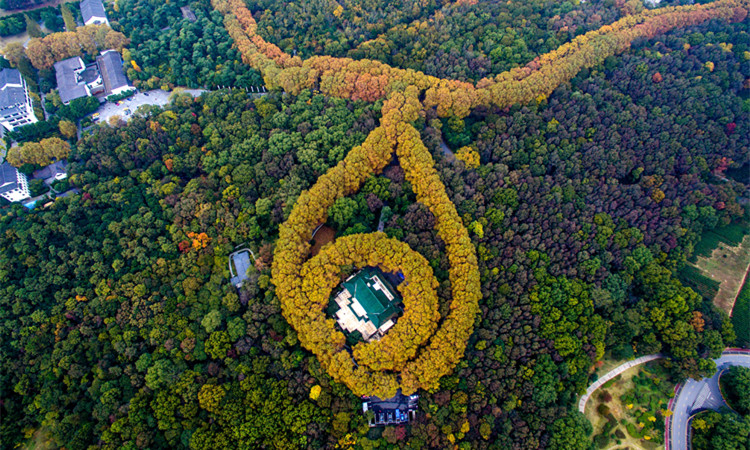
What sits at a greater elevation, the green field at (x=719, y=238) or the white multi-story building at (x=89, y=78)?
the white multi-story building at (x=89, y=78)

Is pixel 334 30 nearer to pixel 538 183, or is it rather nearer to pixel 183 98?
pixel 183 98

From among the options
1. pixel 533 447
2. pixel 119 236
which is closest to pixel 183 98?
pixel 119 236

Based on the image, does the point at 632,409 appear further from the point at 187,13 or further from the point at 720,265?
the point at 187,13

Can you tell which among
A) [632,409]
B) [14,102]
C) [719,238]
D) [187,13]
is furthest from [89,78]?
[719,238]

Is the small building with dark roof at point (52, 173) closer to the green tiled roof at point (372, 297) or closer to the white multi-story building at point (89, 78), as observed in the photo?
the white multi-story building at point (89, 78)

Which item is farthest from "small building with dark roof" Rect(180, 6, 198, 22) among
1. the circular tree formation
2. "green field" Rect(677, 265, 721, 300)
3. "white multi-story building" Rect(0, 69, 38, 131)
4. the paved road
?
the paved road

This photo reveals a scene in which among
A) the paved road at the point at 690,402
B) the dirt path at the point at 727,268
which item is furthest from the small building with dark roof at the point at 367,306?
the dirt path at the point at 727,268

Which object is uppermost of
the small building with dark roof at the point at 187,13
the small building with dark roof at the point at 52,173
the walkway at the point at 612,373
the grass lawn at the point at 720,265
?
the small building with dark roof at the point at 187,13

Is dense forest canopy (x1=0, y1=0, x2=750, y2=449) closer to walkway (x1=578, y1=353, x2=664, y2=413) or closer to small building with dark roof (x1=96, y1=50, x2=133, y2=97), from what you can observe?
walkway (x1=578, y1=353, x2=664, y2=413)
